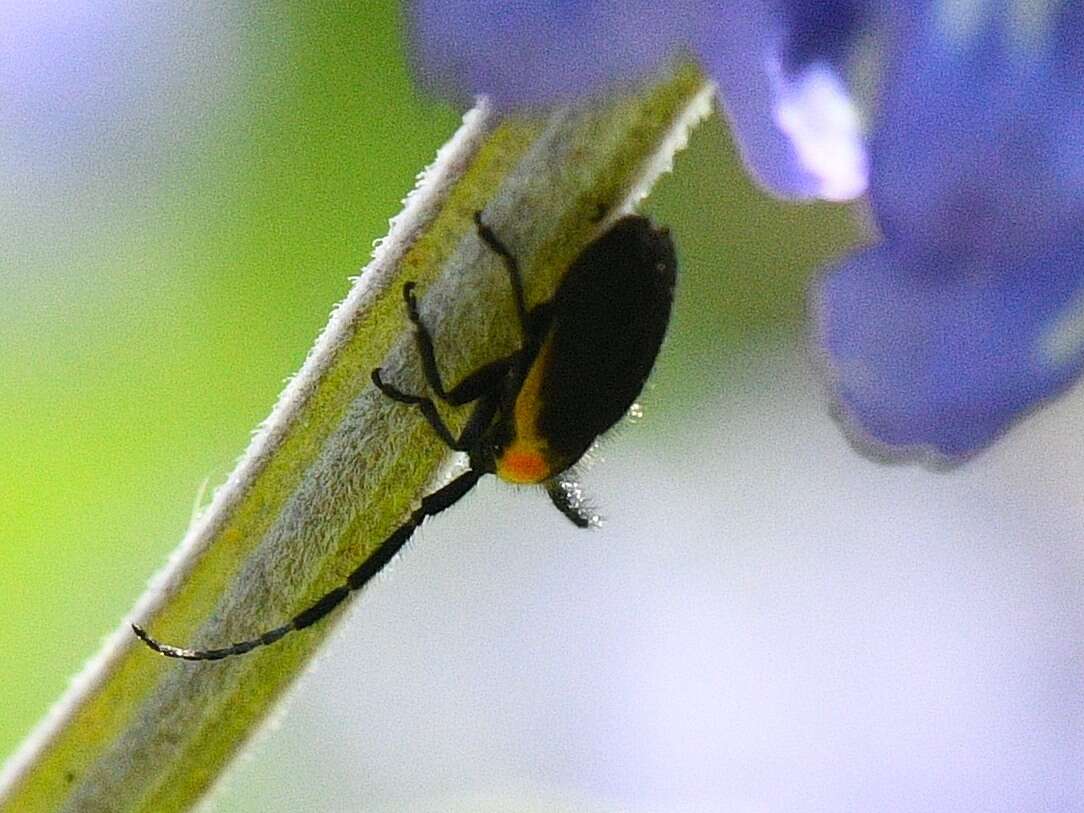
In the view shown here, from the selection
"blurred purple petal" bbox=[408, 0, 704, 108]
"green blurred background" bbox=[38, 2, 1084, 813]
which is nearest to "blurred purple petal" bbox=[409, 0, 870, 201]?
"blurred purple petal" bbox=[408, 0, 704, 108]

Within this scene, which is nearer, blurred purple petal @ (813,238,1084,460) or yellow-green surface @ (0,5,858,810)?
blurred purple petal @ (813,238,1084,460)

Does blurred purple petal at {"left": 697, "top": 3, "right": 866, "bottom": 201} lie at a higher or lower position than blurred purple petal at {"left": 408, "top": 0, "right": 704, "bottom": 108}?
lower

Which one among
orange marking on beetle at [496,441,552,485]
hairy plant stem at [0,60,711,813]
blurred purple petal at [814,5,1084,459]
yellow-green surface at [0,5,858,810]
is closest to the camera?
blurred purple petal at [814,5,1084,459]

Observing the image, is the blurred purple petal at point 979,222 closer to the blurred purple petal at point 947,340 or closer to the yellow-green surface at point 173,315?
the blurred purple petal at point 947,340

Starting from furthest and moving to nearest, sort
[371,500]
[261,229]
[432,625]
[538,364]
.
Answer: [432,625] → [261,229] → [538,364] → [371,500]

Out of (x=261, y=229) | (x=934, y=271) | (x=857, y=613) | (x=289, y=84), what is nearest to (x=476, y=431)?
(x=934, y=271)

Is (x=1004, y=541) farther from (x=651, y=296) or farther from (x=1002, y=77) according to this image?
(x=1002, y=77)

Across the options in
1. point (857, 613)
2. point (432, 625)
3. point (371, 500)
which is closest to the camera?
point (371, 500)

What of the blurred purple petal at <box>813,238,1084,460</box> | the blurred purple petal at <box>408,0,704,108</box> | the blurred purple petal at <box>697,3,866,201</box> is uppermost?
the blurred purple petal at <box>408,0,704,108</box>

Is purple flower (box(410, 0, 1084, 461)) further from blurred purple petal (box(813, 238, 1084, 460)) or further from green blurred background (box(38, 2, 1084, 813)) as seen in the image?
green blurred background (box(38, 2, 1084, 813))
